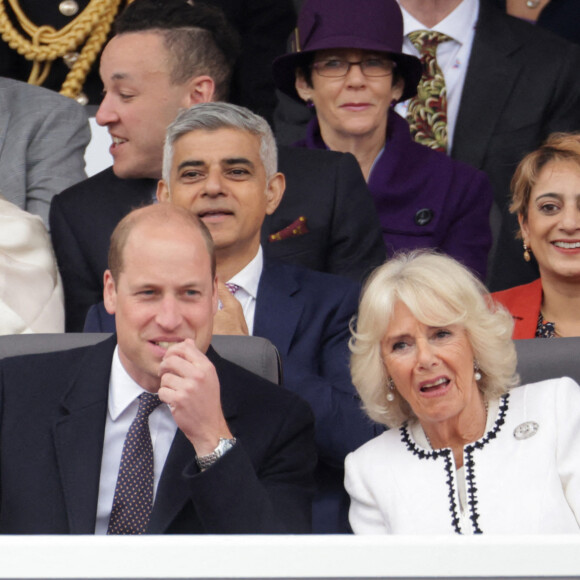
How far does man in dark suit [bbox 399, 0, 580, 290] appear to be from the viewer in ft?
12.0

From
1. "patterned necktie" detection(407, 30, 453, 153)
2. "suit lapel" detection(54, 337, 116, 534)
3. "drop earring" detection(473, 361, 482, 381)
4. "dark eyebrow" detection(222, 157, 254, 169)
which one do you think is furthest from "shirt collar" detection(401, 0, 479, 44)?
"suit lapel" detection(54, 337, 116, 534)

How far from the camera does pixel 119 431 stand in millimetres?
2164

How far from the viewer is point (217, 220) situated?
2789mm

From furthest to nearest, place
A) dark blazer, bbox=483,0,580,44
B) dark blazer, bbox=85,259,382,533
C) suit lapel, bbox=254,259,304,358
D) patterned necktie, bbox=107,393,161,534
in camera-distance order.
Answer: dark blazer, bbox=483,0,580,44
suit lapel, bbox=254,259,304,358
dark blazer, bbox=85,259,382,533
patterned necktie, bbox=107,393,161,534

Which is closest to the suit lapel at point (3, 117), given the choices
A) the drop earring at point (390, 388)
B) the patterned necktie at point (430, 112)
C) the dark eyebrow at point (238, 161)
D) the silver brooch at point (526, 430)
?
the dark eyebrow at point (238, 161)

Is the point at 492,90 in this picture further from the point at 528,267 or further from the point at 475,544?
the point at 475,544

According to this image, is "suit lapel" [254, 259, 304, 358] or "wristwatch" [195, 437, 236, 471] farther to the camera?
"suit lapel" [254, 259, 304, 358]

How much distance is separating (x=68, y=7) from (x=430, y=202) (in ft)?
4.41

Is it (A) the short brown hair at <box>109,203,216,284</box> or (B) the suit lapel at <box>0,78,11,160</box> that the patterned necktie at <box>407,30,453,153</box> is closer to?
(B) the suit lapel at <box>0,78,11,160</box>

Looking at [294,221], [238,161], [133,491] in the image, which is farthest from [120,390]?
[294,221]

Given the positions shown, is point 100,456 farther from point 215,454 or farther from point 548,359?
point 548,359

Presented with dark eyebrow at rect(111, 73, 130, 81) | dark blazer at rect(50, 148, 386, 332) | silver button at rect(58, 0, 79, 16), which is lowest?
dark blazer at rect(50, 148, 386, 332)

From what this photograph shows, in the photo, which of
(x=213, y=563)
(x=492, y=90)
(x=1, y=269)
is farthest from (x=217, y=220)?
(x=213, y=563)

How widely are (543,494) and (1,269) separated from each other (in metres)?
1.26
